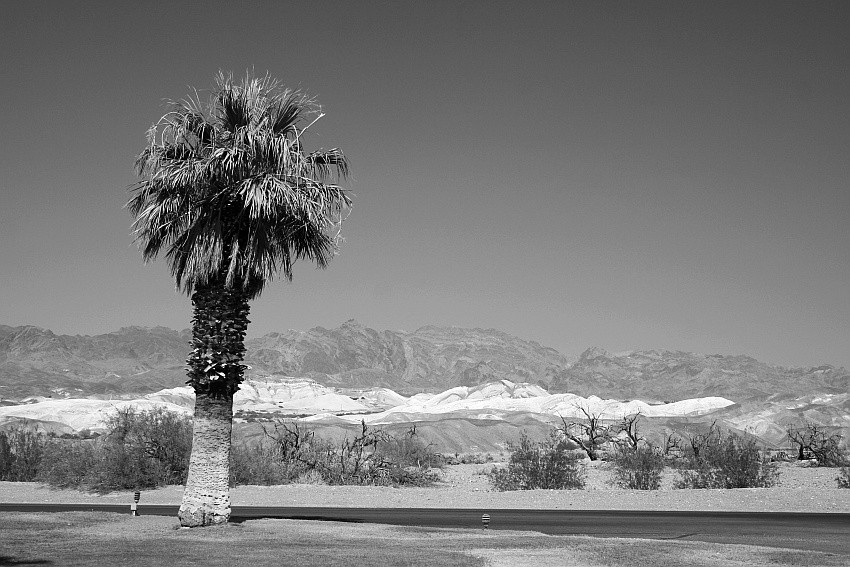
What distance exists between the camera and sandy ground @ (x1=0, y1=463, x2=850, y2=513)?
96.3 feet

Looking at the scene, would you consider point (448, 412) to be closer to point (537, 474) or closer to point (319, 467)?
point (319, 467)

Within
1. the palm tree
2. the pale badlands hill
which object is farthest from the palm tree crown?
the pale badlands hill

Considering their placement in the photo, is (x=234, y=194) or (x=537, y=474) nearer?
(x=234, y=194)

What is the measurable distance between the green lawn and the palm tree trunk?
405mm

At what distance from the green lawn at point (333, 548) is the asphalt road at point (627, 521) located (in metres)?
2.10

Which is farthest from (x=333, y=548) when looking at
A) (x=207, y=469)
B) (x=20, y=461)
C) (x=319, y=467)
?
(x=20, y=461)

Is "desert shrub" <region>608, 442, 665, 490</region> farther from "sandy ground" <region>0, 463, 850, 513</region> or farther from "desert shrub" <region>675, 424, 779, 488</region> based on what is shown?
"desert shrub" <region>675, 424, 779, 488</region>

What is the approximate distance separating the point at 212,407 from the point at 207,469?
131cm

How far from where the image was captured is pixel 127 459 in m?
36.7

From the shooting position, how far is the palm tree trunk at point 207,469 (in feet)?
62.7

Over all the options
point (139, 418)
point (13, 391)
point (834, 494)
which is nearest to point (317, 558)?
point (834, 494)

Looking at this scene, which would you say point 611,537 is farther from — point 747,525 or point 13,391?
point 13,391

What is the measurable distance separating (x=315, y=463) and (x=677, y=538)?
27.0m

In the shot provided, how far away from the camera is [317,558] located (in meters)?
15.5
